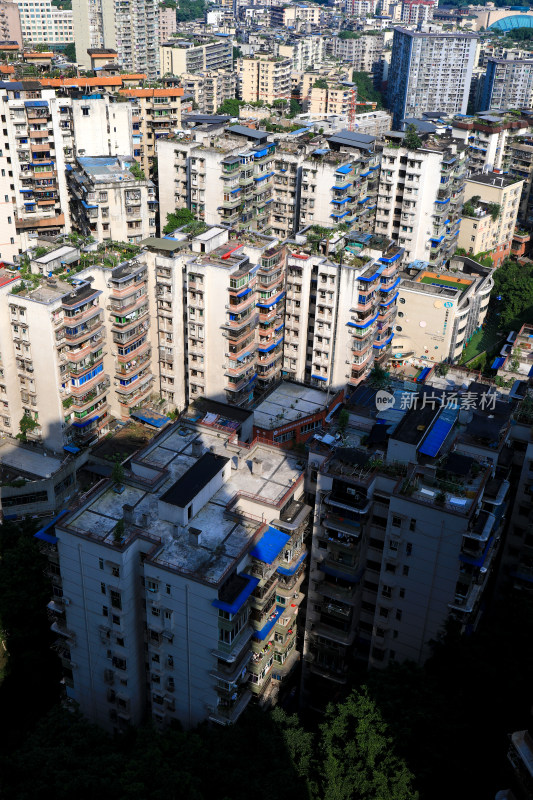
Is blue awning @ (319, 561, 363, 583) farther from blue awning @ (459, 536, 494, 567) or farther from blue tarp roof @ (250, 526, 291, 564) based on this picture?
blue awning @ (459, 536, 494, 567)

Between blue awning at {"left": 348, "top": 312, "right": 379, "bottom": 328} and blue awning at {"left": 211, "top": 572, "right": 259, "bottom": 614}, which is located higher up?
blue awning at {"left": 211, "top": 572, "right": 259, "bottom": 614}

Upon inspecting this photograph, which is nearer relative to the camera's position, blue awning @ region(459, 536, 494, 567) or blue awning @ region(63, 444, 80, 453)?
blue awning @ region(459, 536, 494, 567)

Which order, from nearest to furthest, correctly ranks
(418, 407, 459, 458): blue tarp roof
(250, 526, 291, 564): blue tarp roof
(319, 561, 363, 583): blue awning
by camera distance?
(250, 526, 291, 564): blue tarp roof, (418, 407, 459, 458): blue tarp roof, (319, 561, 363, 583): blue awning

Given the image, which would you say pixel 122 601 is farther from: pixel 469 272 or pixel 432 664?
pixel 469 272

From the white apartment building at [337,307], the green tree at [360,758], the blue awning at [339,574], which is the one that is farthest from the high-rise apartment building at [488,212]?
the green tree at [360,758]

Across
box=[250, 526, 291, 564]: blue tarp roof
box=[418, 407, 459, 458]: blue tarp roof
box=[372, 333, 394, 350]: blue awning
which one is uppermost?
box=[418, 407, 459, 458]: blue tarp roof

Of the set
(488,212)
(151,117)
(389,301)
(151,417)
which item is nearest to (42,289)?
(151,417)

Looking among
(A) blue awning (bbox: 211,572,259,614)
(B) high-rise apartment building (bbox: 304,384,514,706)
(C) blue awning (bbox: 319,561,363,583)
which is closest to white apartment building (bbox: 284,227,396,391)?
(B) high-rise apartment building (bbox: 304,384,514,706)
